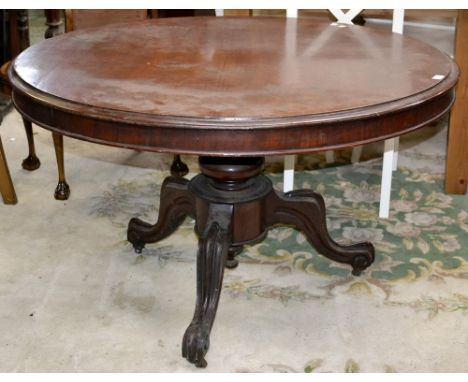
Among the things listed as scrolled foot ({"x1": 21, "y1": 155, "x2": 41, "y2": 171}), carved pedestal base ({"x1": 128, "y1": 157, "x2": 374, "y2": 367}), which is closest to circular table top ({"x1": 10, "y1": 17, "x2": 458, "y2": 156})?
carved pedestal base ({"x1": 128, "y1": 157, "x2": 374, "y2": 367})

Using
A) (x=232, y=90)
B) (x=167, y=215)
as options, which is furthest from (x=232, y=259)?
(x=232, y=90)

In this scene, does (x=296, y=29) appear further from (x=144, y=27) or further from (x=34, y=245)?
(x=34, y=245)

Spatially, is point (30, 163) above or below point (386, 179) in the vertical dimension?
below

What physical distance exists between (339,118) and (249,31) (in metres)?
0.78

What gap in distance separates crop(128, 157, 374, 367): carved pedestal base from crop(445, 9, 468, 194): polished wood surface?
652mm

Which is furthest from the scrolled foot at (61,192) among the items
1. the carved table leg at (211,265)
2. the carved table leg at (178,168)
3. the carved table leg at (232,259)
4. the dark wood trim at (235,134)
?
the dark wood trim at (235,134)

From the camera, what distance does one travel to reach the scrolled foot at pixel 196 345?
1667 mm

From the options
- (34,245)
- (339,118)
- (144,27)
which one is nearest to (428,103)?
(339,118)

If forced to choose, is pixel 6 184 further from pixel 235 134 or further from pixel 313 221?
pixel 235 134

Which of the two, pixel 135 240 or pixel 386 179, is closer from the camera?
pixel 135 240

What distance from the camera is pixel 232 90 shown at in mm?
1412

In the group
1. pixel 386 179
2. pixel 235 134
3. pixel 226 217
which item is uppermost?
pixel 235 134

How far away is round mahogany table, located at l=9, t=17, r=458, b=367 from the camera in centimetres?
129

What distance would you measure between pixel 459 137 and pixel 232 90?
1356mm
